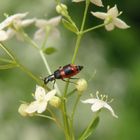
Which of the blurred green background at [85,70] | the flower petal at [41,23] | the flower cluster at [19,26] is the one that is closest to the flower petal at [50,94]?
the flower cluster at [19,26]

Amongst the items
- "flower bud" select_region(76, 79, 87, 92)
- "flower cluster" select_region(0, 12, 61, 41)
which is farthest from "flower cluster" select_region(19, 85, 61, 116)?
"flower cluster" select_region(0, 12, 61, 41)

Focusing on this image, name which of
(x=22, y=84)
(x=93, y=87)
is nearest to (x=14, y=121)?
(x=22, y=84)

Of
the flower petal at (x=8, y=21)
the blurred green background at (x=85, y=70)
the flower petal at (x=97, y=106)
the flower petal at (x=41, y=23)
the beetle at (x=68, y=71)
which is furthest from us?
the blurred green background at (x=85, y=70)

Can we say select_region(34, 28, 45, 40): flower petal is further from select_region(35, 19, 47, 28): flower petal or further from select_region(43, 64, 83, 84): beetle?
select_region(43, 64, 83, 84): beetle

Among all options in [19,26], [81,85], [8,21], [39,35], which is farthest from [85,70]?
[81,85]

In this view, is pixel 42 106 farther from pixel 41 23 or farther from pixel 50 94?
pixel 41 23

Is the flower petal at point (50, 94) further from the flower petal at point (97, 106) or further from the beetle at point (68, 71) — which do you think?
the flower petal at point (97, 106)
